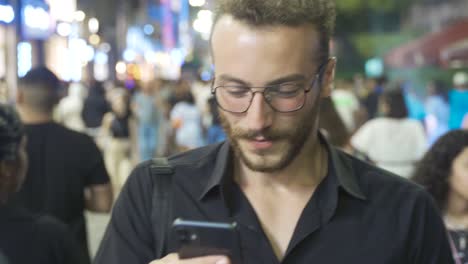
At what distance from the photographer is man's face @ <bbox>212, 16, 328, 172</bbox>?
76.0 inches

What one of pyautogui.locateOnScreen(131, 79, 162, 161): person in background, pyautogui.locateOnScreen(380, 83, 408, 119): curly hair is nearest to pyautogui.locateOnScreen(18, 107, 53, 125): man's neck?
pyautogui.locateOnScreen(380, 83, 408, 119): curly hair

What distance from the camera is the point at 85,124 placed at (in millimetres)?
13055

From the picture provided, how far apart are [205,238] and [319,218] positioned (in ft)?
1.52

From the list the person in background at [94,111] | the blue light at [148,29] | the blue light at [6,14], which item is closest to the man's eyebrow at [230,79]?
the blue light at [6,14]

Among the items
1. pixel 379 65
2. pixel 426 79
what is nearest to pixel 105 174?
pixel 426 79

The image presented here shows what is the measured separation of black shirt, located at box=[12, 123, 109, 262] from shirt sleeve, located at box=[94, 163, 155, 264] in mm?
2406

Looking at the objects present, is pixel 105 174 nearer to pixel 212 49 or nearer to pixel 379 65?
pixel 212 49

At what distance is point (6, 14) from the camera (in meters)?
9.94

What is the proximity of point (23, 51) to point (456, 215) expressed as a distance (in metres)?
9.21

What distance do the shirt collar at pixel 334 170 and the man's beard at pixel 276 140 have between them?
0.10m

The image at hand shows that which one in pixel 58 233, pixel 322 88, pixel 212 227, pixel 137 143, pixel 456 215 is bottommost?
pixel 137 143

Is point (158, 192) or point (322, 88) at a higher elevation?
point (322, 88)

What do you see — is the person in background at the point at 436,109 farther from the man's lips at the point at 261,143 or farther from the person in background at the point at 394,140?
the man's lips at the point at 261,143

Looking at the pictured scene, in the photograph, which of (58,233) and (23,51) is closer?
(58,233)
